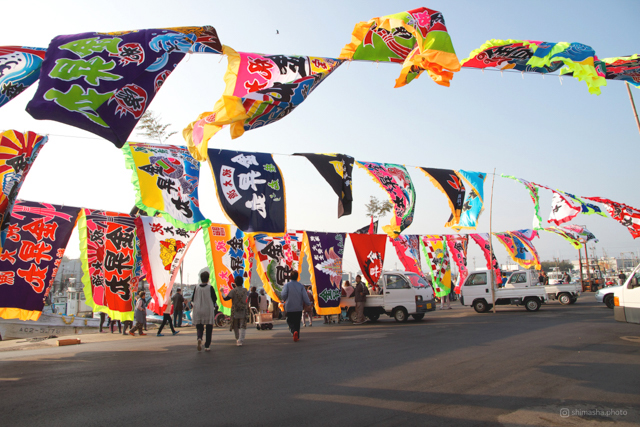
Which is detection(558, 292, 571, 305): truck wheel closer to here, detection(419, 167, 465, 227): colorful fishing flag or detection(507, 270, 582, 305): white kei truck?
detection(507, 270, 582, 305): white kei truck

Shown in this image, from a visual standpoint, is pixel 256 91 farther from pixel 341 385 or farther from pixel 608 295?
pixel 608 295

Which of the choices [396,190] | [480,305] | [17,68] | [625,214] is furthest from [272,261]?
[625,214]

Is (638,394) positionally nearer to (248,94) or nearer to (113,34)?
(248,94)

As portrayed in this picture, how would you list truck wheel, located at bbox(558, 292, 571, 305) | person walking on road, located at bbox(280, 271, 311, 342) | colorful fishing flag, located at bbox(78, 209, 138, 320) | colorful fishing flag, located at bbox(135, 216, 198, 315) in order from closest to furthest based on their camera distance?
person walking on road, located at bbox(280, 271, 311, 342)
colorful fishing flag, located at bbox(78, 209, 138, 320)
colorful fishing flag, located at bbox(135, 216, 198, 315)
truck wheel, located at bbox(558, 292, 571, 305)

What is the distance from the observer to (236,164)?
11125mm

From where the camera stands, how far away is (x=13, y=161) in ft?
25.1

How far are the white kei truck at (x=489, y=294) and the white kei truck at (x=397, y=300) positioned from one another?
12.0 ft

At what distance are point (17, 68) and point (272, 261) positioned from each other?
8962mm

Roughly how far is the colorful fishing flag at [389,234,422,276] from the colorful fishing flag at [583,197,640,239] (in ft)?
25.3

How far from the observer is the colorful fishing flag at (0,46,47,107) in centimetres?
661

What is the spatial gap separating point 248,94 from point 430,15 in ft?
12.7

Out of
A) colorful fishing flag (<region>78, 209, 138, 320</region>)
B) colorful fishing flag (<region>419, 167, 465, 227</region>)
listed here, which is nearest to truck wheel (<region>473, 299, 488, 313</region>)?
colorful fishing flag (<region>419, 167, 465, 227</region>)

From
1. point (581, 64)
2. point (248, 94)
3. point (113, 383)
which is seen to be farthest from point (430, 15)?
point (113, 383)

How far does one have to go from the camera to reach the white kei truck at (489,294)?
54.5 ft
